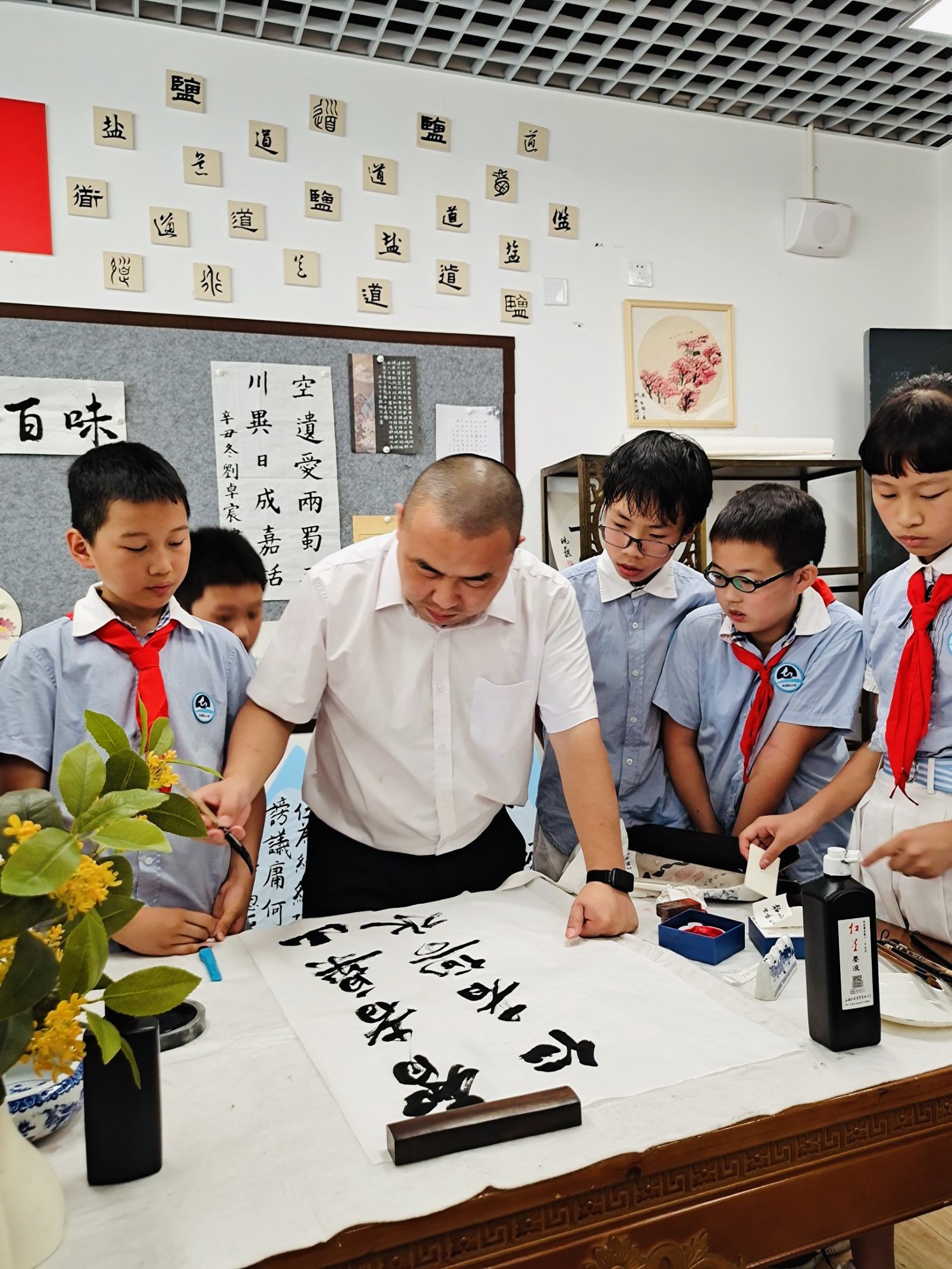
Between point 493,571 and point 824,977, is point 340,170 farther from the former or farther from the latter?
point 824,977

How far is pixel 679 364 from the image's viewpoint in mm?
3242

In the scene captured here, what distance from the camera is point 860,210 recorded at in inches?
137

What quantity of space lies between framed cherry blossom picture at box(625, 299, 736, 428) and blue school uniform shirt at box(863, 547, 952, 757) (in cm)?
168

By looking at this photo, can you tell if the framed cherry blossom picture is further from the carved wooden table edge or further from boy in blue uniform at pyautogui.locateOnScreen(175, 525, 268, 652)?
the carved wooden table edge

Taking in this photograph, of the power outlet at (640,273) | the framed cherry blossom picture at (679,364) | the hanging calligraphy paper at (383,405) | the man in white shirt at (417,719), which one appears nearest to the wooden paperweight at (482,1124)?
the man in white shirt at (417,719)

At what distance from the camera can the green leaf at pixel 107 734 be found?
0.73 metres

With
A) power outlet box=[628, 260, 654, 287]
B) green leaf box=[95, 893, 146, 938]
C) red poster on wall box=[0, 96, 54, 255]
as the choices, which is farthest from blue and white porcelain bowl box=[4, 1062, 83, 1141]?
power outlet box=[628, 260, 654, 287]

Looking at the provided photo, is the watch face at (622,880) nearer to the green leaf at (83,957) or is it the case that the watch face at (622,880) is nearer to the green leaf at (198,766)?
the green leaf at (198,766)

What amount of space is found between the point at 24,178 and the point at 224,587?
133 centimetres

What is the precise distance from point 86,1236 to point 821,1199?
2.09ft

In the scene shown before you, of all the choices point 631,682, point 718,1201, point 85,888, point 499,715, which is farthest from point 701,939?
point 85,888

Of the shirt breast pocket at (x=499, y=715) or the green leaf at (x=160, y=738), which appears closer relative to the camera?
the green leaf at (x=160, y=738)

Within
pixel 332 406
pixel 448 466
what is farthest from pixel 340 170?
pixel 448 466

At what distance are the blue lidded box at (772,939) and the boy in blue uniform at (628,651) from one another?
569 millimetres
